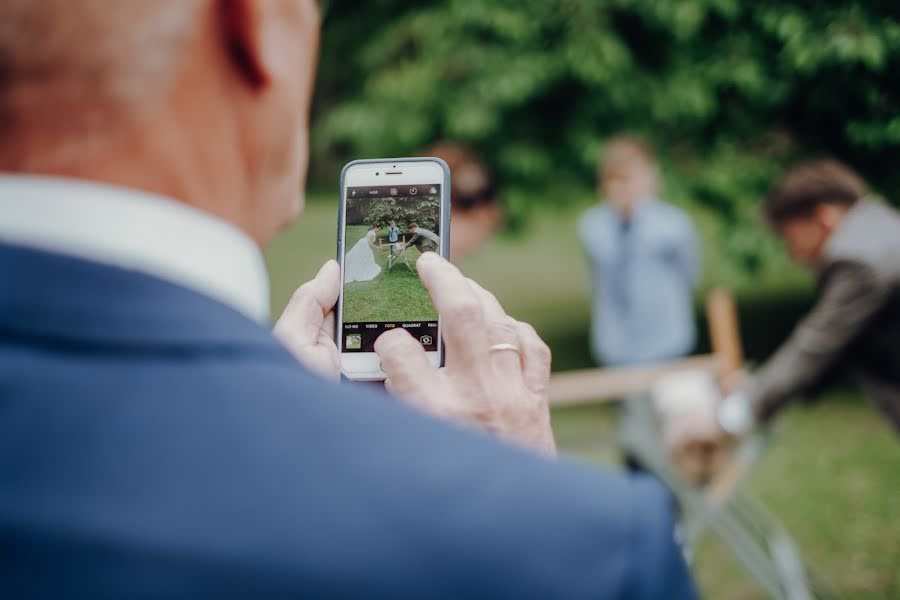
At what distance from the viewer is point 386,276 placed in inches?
45.7

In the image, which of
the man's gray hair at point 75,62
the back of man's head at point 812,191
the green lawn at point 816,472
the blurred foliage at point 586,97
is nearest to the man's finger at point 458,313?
the man's gray hair at point 75,62

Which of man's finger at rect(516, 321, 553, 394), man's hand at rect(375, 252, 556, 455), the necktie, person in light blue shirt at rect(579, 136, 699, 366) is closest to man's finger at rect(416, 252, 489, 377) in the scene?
man's hand at rect(375, 252, 556, 455)

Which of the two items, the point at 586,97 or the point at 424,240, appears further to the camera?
the point at 586,97

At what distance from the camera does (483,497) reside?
24.2 inches

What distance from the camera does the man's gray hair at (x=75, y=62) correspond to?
0.61m

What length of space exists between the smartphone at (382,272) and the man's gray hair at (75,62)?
533mm

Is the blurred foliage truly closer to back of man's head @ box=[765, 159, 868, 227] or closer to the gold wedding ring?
back of man's head @ box=[765, 159, 868, 227]

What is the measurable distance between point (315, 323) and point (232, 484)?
498 millimetres

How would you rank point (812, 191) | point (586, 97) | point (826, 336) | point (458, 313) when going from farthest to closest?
point (586, 97) < point (812, 191) < point (826, 336) < point (458, 313)

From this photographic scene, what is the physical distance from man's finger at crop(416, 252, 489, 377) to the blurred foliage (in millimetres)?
5549

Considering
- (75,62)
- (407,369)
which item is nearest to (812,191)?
(407,369)

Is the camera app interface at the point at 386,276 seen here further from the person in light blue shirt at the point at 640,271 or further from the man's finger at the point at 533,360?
the person in light blue shirt at the point at 640,271

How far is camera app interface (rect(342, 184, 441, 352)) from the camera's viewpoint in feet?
3.78

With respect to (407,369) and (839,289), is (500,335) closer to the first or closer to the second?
(407,369)
